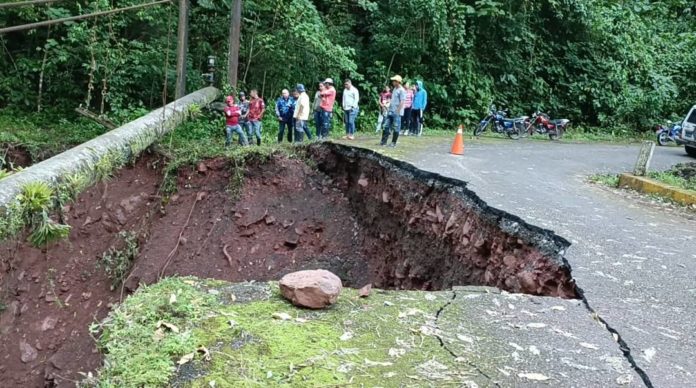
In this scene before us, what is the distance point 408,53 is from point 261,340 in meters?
16.8

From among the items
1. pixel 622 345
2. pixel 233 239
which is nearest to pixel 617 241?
pixel 622 345

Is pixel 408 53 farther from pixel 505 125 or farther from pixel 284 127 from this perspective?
pixel 284 127

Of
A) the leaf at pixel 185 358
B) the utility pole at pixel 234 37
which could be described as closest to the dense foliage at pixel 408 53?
the utility pole at pixel 234 37

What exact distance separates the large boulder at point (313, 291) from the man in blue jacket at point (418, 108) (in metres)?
11.4

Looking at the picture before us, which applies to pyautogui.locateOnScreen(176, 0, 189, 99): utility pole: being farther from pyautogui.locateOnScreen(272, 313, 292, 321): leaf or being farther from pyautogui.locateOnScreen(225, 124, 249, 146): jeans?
pyautogui.locateOnScreen(272, 313, 292, 321): leaf

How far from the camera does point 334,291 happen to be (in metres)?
4.04

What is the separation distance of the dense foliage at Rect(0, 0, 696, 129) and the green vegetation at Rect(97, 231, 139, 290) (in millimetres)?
4021

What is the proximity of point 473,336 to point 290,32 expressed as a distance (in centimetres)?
1294

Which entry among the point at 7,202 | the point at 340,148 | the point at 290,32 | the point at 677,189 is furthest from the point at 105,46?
the point at 677,189

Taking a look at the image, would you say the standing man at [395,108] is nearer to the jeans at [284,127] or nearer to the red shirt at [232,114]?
the jeans at [284,127]

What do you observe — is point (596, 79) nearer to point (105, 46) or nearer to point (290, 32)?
point (290, 32)

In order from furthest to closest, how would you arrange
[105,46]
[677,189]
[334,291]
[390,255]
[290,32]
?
[290,32]
[105,46]
[390,255]
[677,189]
[334,291]

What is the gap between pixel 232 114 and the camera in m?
12.0

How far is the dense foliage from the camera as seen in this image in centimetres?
1484
